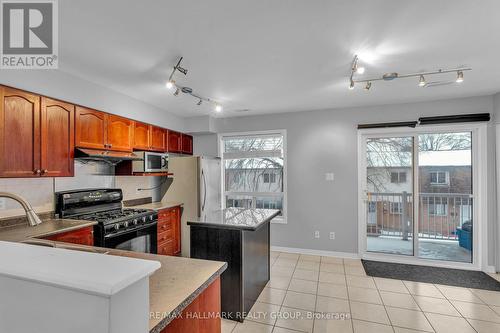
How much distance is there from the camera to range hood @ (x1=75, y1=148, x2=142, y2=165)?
9.23 ft

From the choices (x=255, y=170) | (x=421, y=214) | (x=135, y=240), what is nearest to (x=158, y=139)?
(x=135, y=240)

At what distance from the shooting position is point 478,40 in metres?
2.07

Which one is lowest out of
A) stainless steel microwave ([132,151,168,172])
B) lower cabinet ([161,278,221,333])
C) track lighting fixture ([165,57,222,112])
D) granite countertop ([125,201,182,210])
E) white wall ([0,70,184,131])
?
lower cabinet ([161,278,221,333])

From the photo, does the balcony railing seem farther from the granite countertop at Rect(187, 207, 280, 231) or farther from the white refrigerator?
the white refrigerator

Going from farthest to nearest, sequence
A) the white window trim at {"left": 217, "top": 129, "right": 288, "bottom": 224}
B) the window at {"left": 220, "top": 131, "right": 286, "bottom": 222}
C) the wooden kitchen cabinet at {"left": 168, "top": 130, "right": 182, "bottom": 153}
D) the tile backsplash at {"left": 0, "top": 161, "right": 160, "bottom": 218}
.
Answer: the window at {"left": 220, "top": 131, "right": 286, "bottom": 222} → the white window trim at {"left": 217, "top": 129, "right": 288, "bottom": 224} → the wooden kitchen cabinet at {"left": 168, "top": 130, "right": 182, "bottom": 153} → the tile backsplash at {"left": 0, "top": 161, "right": 160, "bottom": 218}

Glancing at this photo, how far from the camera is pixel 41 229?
229cm

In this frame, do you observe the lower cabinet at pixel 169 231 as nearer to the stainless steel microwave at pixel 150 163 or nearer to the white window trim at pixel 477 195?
the stainless steel microwave at pixel 150 163

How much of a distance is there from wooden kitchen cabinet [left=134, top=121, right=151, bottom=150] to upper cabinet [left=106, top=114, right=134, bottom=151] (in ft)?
0.26

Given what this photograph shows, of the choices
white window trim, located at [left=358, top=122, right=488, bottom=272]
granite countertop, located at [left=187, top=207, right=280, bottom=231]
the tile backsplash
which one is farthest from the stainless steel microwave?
white window trim, located at [left=358, top=122, right=488, bottom=272]

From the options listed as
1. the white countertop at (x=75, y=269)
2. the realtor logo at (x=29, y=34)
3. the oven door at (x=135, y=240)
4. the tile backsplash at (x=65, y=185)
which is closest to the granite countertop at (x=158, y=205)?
the tile backsplash at (x=65, y=185)

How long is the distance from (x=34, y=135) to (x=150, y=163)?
1462 millimetres

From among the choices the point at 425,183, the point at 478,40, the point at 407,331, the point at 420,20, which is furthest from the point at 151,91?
the point at 425,183

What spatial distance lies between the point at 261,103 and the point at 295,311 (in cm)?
287

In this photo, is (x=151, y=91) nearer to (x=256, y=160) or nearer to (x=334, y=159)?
(x=256, y=160)
